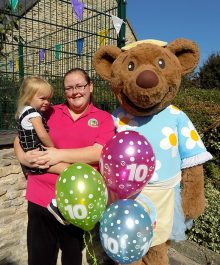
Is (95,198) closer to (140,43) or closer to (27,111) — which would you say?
(27,111)

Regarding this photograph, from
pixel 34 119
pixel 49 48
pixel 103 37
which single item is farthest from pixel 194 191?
pixel 49 48

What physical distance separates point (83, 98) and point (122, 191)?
69cm

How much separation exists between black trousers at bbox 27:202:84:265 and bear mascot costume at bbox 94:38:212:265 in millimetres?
553

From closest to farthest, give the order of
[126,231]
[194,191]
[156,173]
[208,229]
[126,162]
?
[126,231] < [126,162] < [156,173] < [194,191] < [208,229]

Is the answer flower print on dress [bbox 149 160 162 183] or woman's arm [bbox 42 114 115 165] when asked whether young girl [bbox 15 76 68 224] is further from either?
flower print on dress [bbox 149 160 162 183]

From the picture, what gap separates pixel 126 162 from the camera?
2043 mm

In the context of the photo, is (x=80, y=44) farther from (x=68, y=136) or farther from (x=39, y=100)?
(x=68, y=136)

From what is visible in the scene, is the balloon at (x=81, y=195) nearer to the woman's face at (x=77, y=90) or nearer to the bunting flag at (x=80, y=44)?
the woman's face at (x=77, y=90)

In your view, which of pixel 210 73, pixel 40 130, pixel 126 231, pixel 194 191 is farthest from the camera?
pixel 210 73

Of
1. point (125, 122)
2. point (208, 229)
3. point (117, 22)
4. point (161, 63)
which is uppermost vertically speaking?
point (117, 22)

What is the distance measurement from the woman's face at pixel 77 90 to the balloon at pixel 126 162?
0.39m

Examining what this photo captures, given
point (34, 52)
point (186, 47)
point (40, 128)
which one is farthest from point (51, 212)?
point (34, 52)

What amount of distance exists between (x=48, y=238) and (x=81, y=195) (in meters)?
0.66

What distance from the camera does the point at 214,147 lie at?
4488 millimetres
